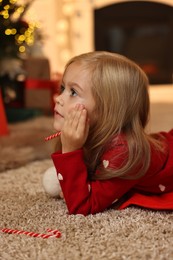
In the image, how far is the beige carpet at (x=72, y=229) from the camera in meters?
0.64

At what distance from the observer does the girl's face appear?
0.82 metres

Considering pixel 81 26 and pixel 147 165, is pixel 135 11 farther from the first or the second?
pixel 147 165

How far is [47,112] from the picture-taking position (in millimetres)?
2322

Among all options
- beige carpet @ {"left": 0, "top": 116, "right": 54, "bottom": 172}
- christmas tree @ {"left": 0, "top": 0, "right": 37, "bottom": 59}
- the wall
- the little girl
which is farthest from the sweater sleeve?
the wall

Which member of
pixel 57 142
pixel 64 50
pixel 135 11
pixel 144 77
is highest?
pixel 144 77

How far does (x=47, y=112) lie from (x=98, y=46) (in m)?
1.76

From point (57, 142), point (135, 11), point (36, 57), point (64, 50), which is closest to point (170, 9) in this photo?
point (135, 11)

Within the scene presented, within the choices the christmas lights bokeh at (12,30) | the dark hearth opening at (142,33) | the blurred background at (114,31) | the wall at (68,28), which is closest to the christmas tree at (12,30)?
the christmas lights bokeh at (12,30)

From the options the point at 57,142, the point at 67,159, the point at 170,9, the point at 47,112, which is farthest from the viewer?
the point at 170,9

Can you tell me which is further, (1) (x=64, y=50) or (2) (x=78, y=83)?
(1) (x=64, y=50)

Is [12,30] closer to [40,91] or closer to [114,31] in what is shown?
[40,91]

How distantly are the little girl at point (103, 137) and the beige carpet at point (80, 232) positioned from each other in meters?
0.04

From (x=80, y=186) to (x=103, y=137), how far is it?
111 millimetres

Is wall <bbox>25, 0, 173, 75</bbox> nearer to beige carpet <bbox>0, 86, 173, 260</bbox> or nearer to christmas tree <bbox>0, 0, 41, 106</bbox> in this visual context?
christmas tree <bbox>0, 0, 41, 106</bbox>
